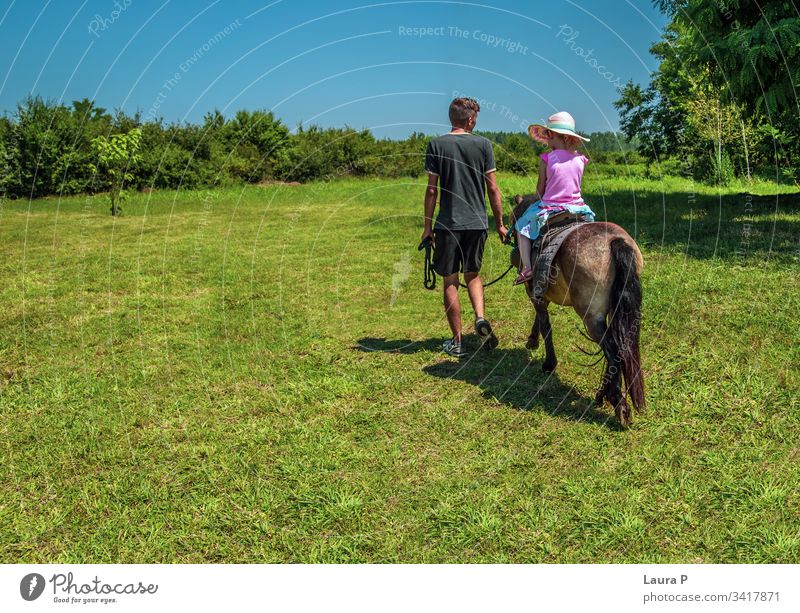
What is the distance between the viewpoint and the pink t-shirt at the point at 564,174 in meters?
6.48

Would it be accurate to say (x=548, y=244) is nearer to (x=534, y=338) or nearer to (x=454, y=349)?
(x=534, y=338)

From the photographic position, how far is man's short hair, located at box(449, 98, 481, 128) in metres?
7.53

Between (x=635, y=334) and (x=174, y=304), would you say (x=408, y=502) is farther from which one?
(x=174, y=304)

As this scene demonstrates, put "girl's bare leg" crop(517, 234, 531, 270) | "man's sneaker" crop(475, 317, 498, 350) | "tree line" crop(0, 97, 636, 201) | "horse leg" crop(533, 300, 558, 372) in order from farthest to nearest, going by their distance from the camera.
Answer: "tree line" crop(0, 97, 636, 201), "man's sneaker" crop(475, 317, 498, 350), "horse leg" crop(533, 300, 558, 372), "girl's bare leg" crop(517, 234, 531, 270)

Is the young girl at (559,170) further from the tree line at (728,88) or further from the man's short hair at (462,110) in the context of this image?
the tree line at (728,88)

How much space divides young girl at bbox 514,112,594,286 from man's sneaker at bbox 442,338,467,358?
6.46ft

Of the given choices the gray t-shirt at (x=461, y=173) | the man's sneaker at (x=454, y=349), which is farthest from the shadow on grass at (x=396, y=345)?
the gray t-shirt at (x=461, y=173)

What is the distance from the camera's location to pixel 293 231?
65.6ft

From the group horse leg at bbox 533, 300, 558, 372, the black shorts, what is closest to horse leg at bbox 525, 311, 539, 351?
horse leg at bbox 533, 300, 558, 372

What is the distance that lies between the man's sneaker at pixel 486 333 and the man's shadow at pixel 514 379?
115mm

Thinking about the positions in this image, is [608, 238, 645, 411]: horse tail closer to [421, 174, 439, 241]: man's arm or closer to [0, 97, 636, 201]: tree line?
[421, 174, 439, 241]: man's arm

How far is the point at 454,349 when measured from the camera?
8.21 m

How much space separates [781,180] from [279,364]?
26.1m
